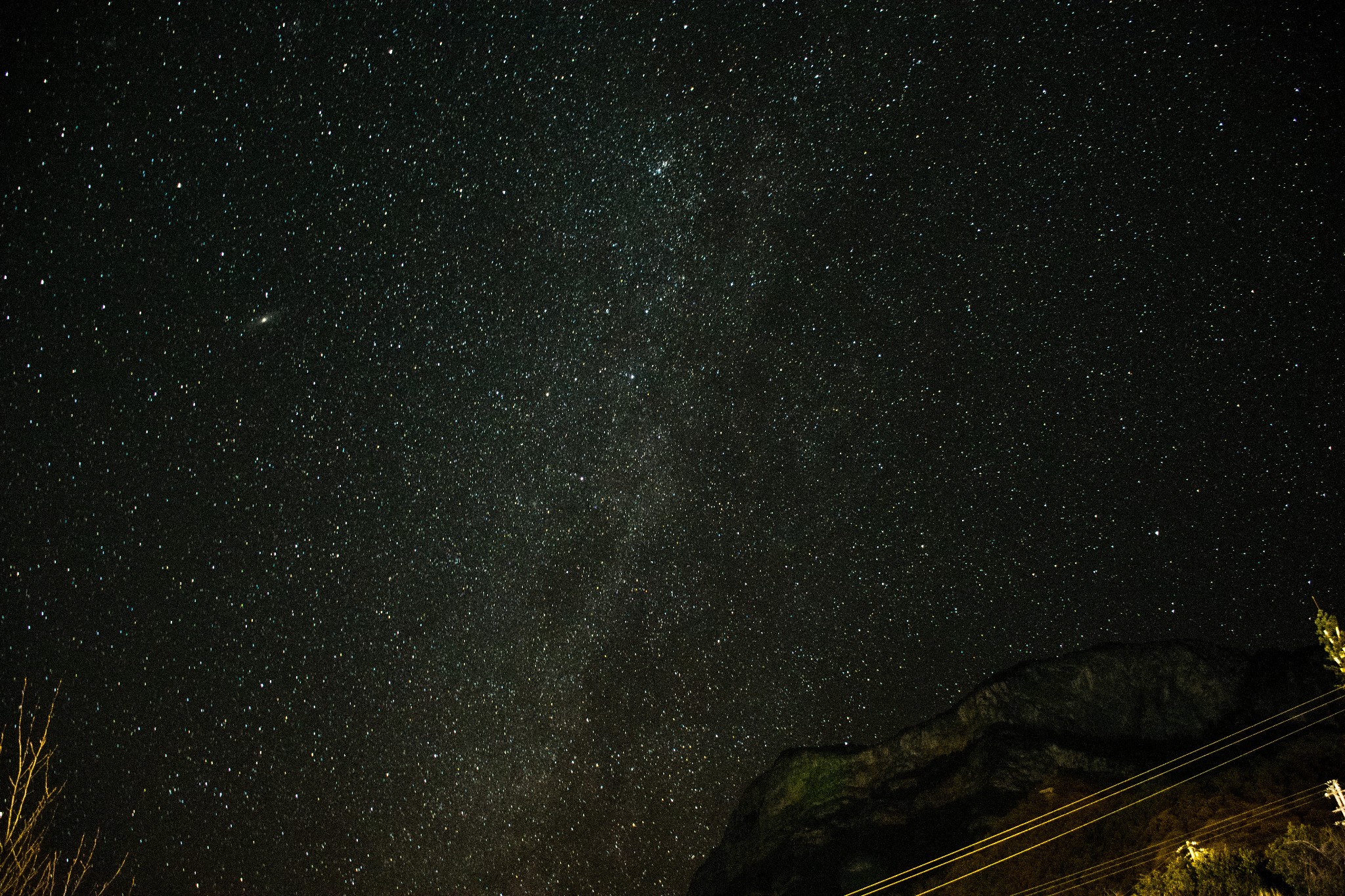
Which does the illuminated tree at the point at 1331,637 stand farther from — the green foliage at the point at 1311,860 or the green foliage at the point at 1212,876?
the green foliage at the point at 1212,876

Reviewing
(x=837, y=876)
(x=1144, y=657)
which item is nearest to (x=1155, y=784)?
(x=1144, y=657)

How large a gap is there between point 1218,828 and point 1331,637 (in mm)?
27409

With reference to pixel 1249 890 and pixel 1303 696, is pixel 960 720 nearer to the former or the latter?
pixel 1303 696

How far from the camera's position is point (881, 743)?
187ft

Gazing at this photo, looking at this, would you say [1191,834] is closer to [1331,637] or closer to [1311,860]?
[1311,860]

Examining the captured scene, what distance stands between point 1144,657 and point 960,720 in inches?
540

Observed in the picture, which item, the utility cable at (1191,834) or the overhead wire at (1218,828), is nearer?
the utility cable at (1191,834)

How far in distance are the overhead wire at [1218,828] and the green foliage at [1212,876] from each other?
36.4ft

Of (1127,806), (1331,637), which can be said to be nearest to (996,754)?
(1127,806)

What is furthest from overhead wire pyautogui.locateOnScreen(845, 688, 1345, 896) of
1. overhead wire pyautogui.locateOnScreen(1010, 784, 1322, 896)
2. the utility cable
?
the utility cable

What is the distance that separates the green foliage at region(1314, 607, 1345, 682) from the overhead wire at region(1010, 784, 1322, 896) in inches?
974

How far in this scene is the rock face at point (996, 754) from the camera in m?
43.6

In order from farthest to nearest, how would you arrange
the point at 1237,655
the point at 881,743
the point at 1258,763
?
the point at 881,743, the point at 1237,655, the point at 1258,763

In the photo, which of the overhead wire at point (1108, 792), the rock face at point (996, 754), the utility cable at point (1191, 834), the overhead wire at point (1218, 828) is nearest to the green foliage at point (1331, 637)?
the overhead wire at point (1218, 828)
